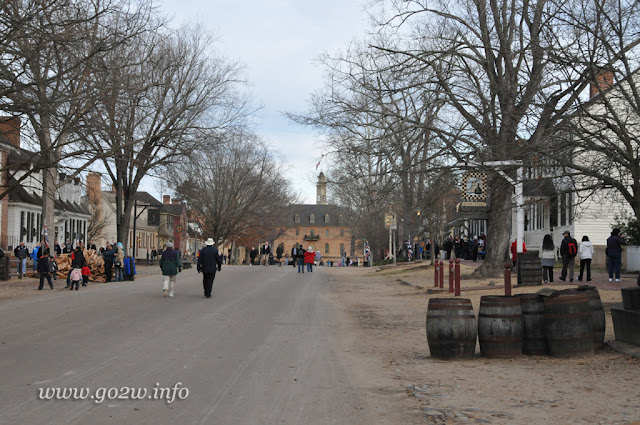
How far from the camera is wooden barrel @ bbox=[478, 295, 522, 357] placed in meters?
10.5

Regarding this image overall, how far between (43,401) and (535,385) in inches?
219

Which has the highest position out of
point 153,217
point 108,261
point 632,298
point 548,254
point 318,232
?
point 318,232

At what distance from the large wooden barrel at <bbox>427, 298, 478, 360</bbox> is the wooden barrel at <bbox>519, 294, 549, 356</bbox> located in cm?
77

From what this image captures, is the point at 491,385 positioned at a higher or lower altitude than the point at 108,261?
lower

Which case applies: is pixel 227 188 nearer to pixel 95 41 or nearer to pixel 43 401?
pixel 95 41

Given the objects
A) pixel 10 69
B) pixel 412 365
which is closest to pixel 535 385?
pixel 412 365

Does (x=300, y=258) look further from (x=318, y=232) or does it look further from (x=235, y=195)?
(x=318, y=232)

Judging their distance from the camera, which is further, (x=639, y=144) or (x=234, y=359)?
(x=639, y=144)

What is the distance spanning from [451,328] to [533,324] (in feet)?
4.12

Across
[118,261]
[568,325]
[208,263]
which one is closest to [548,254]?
[208,263]

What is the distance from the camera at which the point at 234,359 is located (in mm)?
10180

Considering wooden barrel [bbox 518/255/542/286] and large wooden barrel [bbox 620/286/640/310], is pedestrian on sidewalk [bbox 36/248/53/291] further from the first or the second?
large wooden barrel [bbox 620/286/640/310]

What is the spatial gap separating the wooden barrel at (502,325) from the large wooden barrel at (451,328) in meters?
0.21

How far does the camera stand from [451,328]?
10.5m
